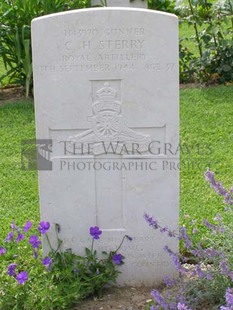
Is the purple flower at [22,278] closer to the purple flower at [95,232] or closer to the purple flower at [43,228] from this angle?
the purple flower at [43,228]

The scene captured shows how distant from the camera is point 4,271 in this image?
377 cm

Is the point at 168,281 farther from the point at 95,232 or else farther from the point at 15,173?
the point at 15,173

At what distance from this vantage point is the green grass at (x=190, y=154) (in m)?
4.89

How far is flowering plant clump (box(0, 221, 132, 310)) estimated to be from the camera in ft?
11.2

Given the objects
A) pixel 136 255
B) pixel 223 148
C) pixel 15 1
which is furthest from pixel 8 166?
pixel 15 1

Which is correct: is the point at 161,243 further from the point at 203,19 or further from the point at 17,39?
the point at 203,19

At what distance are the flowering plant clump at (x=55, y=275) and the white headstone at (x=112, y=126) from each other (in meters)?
0.10

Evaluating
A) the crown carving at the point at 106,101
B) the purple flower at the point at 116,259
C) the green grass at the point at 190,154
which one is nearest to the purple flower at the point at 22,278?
the purple flower at the point at 116,259

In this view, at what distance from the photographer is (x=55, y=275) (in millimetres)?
3576

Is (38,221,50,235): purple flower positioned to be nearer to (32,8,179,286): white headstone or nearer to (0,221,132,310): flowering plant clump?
(0,221,132,310): flowering plant clump

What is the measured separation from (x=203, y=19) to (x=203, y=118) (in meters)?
2.27

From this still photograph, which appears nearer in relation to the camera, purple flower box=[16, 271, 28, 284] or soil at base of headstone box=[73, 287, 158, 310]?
purple flower box=[16, 271, 28, 284]

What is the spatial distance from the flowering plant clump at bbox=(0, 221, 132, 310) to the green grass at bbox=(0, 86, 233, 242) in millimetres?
922

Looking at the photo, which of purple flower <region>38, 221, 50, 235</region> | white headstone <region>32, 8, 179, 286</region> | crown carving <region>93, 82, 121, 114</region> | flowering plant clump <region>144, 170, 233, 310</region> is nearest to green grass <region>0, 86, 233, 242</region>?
white headstone <region>32, 8, 179, 286</region>
